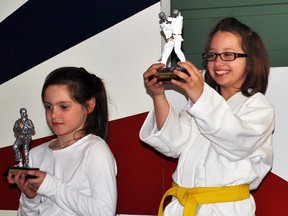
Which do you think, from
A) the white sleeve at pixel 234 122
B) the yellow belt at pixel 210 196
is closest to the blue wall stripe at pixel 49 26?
the white sleeve at pixel 234 122

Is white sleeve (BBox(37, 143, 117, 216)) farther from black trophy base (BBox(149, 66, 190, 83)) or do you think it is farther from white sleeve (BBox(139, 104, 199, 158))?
black trophy base (BBox(149, 66, 190, 83))

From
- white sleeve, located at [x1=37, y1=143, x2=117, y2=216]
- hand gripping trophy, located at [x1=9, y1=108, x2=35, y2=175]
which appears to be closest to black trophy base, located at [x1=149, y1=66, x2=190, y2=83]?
white sleeve, located at [x1=37, y1=143, x2=117, y2=216]

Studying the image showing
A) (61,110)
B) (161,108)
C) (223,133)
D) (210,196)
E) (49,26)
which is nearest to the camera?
(223,133)

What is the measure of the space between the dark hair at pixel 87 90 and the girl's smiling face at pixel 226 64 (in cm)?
45

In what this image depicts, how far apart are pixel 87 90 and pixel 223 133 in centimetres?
60

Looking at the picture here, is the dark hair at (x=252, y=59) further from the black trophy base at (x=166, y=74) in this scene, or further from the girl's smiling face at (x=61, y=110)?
the girl's smiling face at (x=61, y=110)

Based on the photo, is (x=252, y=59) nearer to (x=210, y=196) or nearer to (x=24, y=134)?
(x=210, y=196)

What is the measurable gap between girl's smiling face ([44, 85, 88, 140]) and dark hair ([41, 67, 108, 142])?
0.02 metres

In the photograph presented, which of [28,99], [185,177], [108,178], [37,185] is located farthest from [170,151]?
[28,99]

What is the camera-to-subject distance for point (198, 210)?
5.32 feet

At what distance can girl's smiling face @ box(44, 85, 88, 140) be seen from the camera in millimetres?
1865

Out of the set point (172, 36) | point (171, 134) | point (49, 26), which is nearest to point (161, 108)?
point (171, 134)

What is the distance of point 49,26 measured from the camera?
87.7 inches

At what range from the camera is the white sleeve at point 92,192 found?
5.78ft
